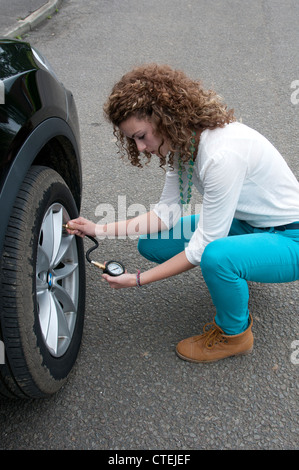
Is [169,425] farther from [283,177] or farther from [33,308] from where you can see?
[283,177]

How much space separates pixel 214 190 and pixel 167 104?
37cm

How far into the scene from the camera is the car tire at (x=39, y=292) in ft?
5.05

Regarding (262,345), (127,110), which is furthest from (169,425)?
(127,110)

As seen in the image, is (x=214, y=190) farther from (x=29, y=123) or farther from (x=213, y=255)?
(x=29, y=123)

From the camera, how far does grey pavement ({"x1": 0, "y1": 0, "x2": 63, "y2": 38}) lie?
693cm

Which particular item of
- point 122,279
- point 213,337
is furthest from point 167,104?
point 213,337

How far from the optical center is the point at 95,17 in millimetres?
7734

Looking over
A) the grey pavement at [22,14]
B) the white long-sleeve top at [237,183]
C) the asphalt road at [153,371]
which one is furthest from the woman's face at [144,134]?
the grey pavement at [22,14]

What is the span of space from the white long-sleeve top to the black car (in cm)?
53

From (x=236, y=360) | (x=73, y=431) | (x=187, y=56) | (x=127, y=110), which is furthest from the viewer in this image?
(x=187, y=56)

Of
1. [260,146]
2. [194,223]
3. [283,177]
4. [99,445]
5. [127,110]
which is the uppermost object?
[127,110]

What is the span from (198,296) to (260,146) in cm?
94

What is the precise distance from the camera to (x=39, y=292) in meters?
1.85

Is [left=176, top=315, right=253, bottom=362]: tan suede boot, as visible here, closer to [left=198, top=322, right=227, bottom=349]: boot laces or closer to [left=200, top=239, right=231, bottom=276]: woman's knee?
[left=198, top=322, right=227, bottom=349]: boot laces
